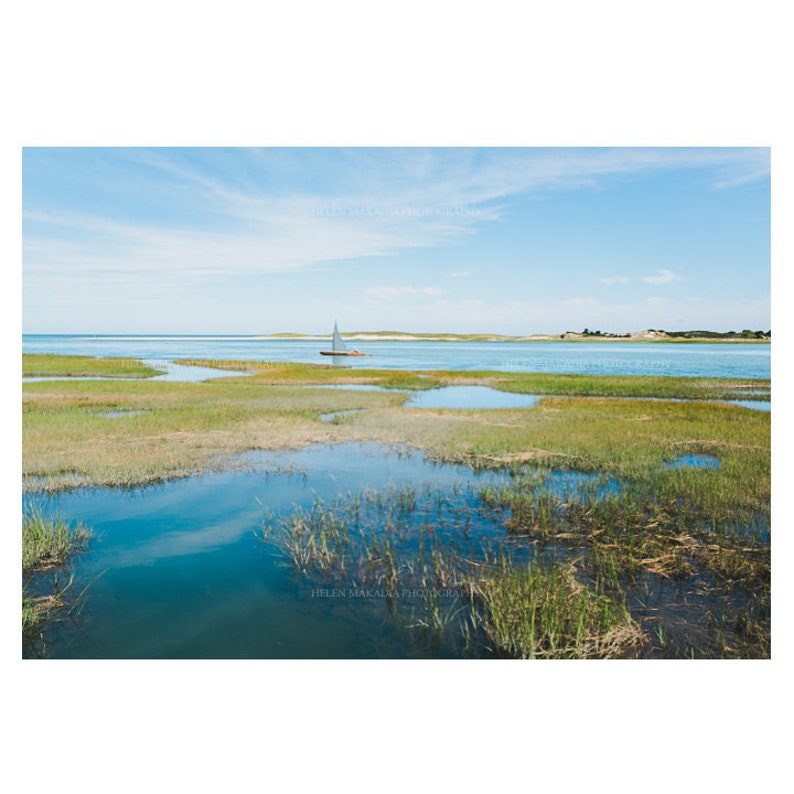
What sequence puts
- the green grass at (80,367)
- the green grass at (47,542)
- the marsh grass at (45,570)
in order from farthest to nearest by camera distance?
1. the green grass at (80,367)
2. the green grass at (47,542)
3. the marsh grass at (45,570)

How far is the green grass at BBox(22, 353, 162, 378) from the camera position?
33.9ft

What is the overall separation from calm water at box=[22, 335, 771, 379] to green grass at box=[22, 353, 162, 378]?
0.30m

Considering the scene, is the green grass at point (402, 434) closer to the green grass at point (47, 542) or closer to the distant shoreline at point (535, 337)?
the green grass at point (47, 542)

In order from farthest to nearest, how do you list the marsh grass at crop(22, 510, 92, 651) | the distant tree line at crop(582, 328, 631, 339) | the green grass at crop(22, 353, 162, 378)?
1. the green grass at crop(22, 353, 162, 378)
2. the distant tree line at crop(582, 328, 631, 339)
3. the marsh grass at crop(22, 510, 92, 651)

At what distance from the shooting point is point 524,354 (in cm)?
1345

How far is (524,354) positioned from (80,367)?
35.1 feet

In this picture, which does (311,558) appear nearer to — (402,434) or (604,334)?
(402,434)

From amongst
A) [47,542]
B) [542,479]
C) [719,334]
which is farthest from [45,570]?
[719,334]

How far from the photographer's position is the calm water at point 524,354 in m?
8.88

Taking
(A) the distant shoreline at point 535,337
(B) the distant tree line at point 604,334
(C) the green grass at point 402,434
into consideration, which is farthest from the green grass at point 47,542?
(B) the distant tree line at point 604,334

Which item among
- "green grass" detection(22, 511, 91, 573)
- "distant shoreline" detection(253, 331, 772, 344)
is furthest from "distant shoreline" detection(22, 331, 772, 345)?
"green grass" detection(22, 511, 91, 573)

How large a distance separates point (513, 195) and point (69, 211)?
6.26 m

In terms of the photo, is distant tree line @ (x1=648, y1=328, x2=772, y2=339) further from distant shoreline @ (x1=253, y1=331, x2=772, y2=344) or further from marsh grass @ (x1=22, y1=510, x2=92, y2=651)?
marsh grass @ (x1=22, y1=510, x2=92, y2=651)

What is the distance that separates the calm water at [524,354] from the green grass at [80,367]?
303 millimetres
